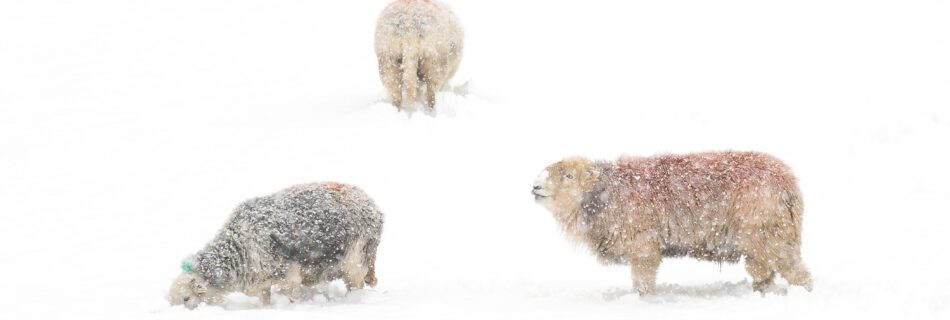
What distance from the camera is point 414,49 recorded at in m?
13.9

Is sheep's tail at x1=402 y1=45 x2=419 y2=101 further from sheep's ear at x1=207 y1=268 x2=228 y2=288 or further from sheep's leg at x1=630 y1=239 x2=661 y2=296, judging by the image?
sheep's leg at x1=630 y1=239 x2=661 y2=296

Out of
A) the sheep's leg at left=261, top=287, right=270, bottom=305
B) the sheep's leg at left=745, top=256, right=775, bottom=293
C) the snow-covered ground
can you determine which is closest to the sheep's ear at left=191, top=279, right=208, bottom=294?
the snow-covered ground

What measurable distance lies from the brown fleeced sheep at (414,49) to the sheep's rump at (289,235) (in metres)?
5.25

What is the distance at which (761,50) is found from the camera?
17734 mm

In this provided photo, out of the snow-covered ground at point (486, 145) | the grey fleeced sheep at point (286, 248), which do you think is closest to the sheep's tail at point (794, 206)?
the snow-covered ground at point (486, 145)

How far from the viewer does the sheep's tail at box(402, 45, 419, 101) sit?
45.4 feet

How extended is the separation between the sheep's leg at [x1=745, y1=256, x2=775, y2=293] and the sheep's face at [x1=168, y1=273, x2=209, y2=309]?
153 inches

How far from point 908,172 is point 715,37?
8.01 m

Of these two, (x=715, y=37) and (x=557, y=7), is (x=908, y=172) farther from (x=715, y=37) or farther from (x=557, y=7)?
(x=557, y=7)

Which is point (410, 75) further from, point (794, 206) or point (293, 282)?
point (794, 206)

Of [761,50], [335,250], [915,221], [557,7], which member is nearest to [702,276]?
[915,221]

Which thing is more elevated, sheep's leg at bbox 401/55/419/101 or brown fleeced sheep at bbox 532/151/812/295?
sheep's leg at bbox 401/55/419/101

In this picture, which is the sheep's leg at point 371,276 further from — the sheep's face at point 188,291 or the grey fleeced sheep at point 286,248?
the sheep's face at point 188,291

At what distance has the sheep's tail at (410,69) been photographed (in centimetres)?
1384
